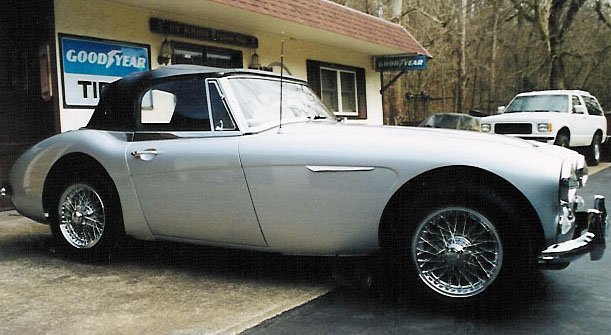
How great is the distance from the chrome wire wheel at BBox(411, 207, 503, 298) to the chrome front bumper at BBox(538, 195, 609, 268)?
27 cm

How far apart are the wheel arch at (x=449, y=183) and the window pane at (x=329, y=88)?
10.2 metres

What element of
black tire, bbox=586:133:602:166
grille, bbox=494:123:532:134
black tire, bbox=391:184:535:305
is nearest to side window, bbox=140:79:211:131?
black tire, bbox=391:184:535:305

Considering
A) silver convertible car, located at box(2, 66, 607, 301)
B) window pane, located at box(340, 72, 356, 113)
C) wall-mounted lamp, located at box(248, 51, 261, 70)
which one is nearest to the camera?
silver convertible car, located at box(2, 66, 607, 301)

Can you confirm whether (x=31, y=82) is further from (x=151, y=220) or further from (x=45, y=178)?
(x=151, y=220)

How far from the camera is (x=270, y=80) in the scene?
456 cm

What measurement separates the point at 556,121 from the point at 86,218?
34.4 feet

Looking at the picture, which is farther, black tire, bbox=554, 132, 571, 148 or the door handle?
black tire, bbox=554, 132, 571, 148

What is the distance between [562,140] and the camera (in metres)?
12.5

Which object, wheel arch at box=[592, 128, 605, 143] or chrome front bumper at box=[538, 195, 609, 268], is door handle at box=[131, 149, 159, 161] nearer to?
chrome front bumper at box=[538, 195, 609, 268]

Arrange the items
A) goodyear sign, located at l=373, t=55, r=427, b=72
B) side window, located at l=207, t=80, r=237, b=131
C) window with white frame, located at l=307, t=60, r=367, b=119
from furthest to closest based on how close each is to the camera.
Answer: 1. goodyear sign, located at l=373, t=55, r=427, b=72
2. window with white frame, located at l=307, t=60, r=367, b=119
3. side window, located at l=207, t=80, r=237, b=131

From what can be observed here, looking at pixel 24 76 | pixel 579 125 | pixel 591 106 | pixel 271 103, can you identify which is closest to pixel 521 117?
pixel 579 125

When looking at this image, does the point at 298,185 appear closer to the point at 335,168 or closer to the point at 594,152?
the point at 335,168

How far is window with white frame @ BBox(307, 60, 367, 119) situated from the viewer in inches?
524

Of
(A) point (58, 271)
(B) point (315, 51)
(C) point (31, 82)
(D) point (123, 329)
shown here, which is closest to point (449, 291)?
(D) point (123, 329)
